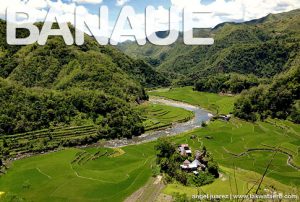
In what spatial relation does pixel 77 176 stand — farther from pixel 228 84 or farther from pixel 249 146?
pixel 228 84

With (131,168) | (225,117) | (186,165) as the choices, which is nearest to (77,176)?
(131,168)

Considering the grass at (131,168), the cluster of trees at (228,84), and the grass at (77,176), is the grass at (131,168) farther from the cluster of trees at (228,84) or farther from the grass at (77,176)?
the cluster of trees at (228,84)

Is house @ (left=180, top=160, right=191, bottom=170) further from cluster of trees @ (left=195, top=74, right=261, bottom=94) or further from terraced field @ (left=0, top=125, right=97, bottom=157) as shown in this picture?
cluster of trees @ (left=195, top=74, right=261, bottom=94)

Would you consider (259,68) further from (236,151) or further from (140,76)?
(236,151)

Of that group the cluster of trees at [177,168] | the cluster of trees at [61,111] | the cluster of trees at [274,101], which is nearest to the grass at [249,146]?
the cluster of trees at [177,168]

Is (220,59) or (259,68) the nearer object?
(259,68)

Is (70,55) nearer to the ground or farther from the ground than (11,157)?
farther from the ground

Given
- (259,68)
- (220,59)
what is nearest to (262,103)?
(259,68)
